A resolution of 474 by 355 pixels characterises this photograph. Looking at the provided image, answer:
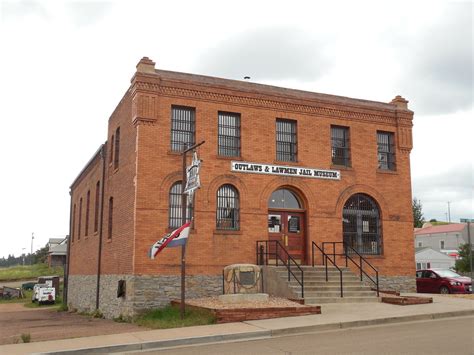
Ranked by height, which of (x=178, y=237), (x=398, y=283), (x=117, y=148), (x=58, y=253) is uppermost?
(x=117, y=148)

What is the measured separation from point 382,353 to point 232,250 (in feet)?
31.8

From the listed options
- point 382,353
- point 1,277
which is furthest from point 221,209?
point 1,277

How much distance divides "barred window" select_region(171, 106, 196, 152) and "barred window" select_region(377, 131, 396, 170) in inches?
324

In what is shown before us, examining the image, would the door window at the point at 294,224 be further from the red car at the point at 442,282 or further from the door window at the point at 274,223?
the red car at the point at 442,282

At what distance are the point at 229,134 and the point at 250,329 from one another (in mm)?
9094

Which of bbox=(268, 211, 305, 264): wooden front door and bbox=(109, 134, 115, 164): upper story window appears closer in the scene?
bbox=(268, 211, 305, 264): wooden front door

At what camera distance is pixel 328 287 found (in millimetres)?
17578

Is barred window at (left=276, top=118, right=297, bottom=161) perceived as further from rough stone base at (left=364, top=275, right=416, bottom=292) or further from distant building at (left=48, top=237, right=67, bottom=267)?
distant building at (left=48, top=237, right=67, bottom=267)

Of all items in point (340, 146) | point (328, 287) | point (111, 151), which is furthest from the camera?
point (111, 151)

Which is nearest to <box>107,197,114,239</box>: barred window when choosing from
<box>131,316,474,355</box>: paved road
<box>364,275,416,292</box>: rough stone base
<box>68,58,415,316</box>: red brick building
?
<box>68,58,415,316</box>: red brick building

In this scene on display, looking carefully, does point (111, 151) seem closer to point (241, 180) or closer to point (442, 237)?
point (241, 180)

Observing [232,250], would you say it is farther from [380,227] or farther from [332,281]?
[380,227]

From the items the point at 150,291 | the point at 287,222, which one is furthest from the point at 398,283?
the point at 150,291

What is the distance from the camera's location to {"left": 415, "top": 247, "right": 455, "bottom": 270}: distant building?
65.2m
